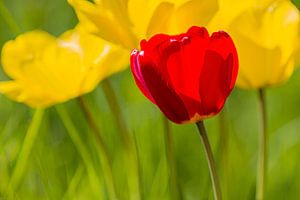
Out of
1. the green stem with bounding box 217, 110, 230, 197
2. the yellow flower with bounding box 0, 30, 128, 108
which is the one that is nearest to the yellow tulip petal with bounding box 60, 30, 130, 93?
the yellow flower with bounding box 0, 30, 128, 108

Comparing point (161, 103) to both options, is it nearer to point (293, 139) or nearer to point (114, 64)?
point (114, 64)

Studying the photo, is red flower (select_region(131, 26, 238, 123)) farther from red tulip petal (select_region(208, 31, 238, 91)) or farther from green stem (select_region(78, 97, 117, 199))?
green stem (select_region(78, 97, 117, 199))

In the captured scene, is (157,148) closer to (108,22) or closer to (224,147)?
(224,147)

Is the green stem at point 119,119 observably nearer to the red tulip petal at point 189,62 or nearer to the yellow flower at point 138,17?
the yellow flower at point 138,17

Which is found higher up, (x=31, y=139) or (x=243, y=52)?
(x=243, y=52)

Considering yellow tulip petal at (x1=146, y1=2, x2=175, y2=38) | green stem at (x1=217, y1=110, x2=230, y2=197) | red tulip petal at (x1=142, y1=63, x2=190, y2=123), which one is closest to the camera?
red tulip petal at (x1=142, y1=63, x2=190, y2=123)

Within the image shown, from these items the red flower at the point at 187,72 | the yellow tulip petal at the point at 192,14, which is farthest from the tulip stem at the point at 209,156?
the yellow tulip petal at the point at 192,14

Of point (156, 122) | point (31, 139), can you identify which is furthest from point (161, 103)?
point (156, 122)
